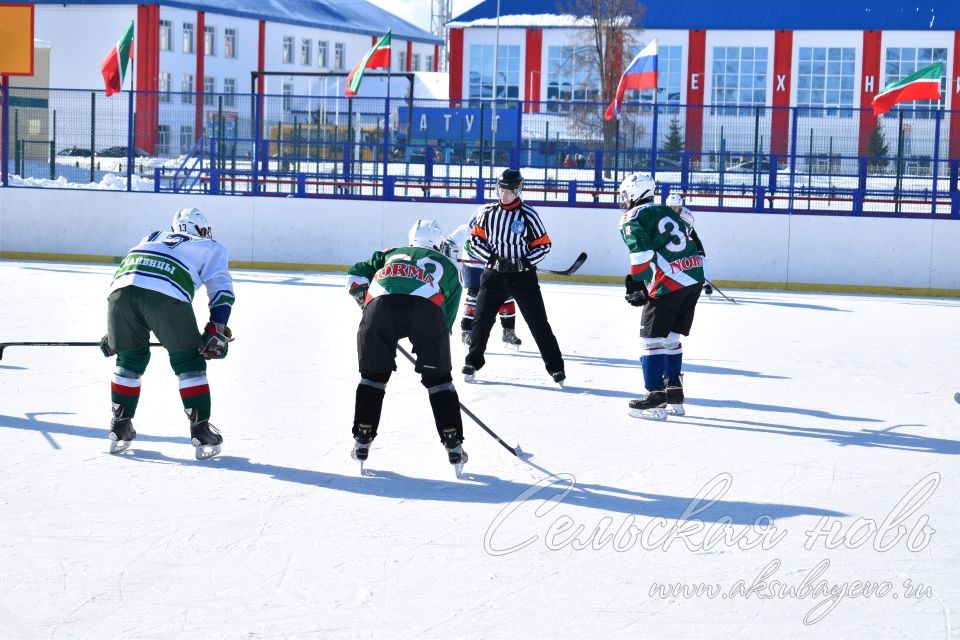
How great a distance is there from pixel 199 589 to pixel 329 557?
53 cm

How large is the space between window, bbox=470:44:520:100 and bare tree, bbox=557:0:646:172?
184 cm

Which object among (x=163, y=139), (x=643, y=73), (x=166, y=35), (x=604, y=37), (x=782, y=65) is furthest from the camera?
(x=166, y=35)

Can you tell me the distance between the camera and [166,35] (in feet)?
155

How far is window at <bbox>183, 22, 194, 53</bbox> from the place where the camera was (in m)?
48.3

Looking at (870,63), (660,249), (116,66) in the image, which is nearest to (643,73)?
(116,66)

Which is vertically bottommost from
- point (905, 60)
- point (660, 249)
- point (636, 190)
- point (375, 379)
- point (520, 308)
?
point (375, 379)

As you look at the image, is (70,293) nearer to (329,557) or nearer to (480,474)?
(480,474)

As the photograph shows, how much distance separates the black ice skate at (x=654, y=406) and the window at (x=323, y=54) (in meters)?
51.0

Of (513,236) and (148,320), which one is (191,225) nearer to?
(148,320)

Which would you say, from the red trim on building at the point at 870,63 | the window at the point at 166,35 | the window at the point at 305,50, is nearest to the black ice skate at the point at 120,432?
the red trim on building at the point at 870,63

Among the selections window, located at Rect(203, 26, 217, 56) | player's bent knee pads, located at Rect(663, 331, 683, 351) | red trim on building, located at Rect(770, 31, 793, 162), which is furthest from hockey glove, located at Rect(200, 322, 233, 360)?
window, located at Rect(203, 26, 217, 56)

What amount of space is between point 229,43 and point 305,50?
5127mm

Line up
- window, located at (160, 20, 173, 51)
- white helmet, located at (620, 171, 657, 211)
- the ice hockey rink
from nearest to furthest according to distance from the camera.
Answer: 1. the ice hockey rink
2. white helmet, located at (620, 171, 657, 211)
3. window, located at (160, 20, 173, 51)

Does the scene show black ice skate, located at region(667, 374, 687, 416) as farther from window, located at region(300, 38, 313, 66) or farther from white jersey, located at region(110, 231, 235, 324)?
window, located at region(300, 38, 313, 66)
